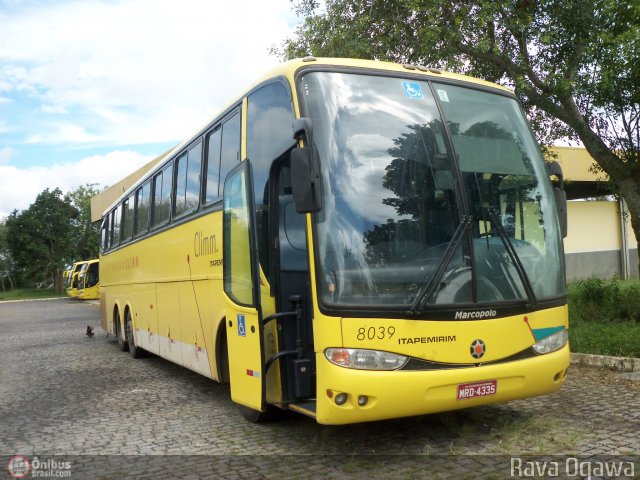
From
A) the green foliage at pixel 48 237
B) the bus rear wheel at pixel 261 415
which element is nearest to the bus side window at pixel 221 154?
the bus rear wheel at pixel 261 415

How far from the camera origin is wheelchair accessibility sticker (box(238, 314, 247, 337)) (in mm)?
6256

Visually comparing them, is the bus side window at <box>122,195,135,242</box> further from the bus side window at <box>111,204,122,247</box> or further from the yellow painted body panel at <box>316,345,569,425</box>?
the yellow painted body panel at <box>316,345,569,425</box>

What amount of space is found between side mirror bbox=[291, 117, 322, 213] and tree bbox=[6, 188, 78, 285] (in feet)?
207

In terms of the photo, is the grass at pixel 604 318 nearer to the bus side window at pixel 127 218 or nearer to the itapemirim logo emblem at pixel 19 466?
the itapemirim logo emblem at pixel 19 466

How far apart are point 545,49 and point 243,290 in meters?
8.69

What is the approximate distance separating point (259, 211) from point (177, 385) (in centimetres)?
444

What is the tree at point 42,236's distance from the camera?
62906mm

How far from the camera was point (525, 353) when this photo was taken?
5.64 metres

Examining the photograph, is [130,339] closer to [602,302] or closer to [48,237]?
[602,302]

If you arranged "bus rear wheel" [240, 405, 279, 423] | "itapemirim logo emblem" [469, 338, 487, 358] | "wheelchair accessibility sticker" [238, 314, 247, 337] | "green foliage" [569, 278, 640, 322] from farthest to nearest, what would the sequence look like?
"green foliage" [569, 278, 640, 322] → "bus rear wheel" [240, 405, 279, 423] → "wheelchair accessibility sticker" [238, 314, 247, 337] → "itapemirim logo emblem" [469, 338, 487, 358]

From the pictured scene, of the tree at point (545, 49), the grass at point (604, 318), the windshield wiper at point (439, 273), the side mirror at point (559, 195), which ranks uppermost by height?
the tree at point (545, 49)

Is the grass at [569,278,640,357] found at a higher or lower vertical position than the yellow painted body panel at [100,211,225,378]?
lower

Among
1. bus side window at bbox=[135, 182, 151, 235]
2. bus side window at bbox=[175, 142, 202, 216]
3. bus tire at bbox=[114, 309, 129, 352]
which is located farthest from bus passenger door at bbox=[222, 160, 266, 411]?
bus tire at bbox=[114, 309, 129, 352]

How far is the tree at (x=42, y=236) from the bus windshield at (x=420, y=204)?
6283cm
